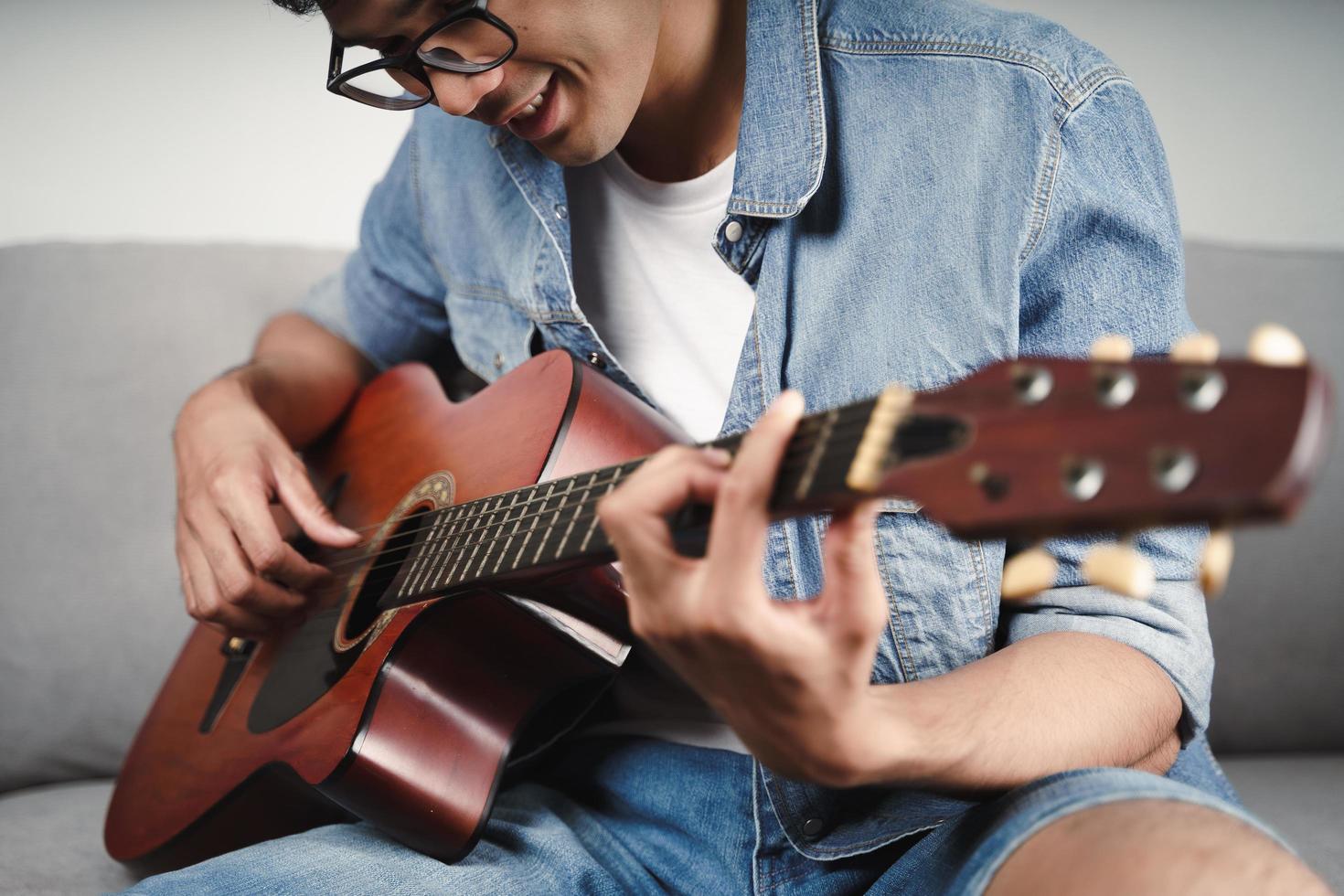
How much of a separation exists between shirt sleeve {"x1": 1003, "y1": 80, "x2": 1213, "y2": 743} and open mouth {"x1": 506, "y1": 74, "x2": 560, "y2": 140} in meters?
0.48

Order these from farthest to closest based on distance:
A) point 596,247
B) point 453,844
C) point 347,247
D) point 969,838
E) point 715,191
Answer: point 347,247 → point 596,247 → point 715,191 → point 453,844 → point 969,838

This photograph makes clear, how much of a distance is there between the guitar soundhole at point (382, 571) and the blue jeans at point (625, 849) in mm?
208

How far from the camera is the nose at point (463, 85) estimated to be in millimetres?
983

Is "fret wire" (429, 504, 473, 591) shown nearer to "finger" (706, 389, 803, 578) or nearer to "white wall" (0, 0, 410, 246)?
"finger" (706, 389, 803, 578)

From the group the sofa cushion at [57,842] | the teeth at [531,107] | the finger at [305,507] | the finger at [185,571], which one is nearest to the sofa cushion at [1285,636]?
the teeth at [531,107]

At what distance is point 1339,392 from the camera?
171 cm

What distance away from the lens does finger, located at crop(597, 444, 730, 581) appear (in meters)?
0.65

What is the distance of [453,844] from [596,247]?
0.71m

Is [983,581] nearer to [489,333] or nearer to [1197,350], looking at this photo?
[1197,350]

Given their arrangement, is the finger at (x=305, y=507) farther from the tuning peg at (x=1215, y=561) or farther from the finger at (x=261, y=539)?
the tuning peg at (x=1215, y=561)

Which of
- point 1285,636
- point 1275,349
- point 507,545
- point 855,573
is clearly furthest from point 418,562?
point 1285,636

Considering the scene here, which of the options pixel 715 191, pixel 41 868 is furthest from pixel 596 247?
pixel 41 868

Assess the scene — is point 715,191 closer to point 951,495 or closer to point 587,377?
point 587,377

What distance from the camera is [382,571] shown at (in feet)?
3.57
